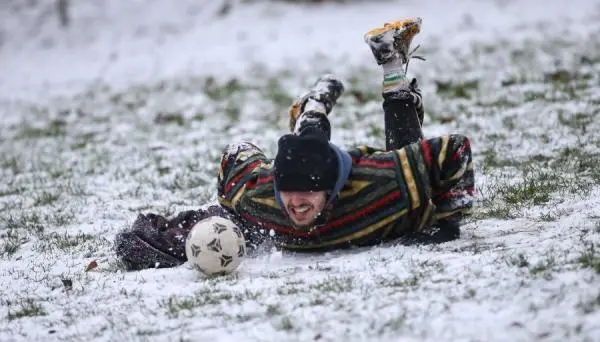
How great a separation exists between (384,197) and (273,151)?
380cm

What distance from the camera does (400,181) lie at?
4496 millimetres

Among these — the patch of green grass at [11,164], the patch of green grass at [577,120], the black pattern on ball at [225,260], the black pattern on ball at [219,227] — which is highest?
the patch of green grass at [11,164]

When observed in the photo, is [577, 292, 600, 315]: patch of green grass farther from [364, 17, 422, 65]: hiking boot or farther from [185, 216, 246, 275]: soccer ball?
[364, 17, 422, 65]: hiking boot

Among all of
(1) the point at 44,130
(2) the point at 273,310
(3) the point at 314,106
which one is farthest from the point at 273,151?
(2) the point at 273,310

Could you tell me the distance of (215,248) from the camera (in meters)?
4.34

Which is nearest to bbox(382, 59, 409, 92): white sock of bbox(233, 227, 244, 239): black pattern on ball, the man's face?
the man's face

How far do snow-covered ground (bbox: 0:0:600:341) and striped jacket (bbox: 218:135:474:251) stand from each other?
139 mm

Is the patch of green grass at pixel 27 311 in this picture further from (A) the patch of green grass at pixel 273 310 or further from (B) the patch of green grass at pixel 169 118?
(B) the patch of green grass at pixel 169 118

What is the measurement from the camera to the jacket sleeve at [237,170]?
5.01 meters

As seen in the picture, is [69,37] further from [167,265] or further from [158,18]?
[167,265]

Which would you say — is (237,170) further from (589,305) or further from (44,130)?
(44,130)

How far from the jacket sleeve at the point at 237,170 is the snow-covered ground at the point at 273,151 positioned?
509 millimetres

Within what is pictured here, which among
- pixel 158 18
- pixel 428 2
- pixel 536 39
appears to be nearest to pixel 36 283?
pixel 536 39

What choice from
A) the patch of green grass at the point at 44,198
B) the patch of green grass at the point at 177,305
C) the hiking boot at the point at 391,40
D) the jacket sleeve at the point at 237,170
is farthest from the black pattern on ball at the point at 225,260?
the patch of green grass at the point at 44,198
